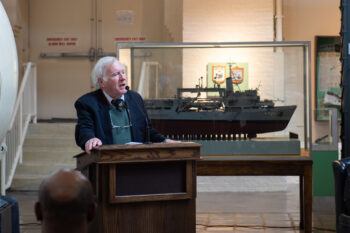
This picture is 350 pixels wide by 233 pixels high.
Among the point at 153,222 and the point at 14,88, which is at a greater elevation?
the point at 14,88

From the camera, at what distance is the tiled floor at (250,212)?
218 inches

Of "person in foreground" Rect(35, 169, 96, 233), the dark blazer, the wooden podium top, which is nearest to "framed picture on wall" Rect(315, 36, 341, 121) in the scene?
the dark blazer

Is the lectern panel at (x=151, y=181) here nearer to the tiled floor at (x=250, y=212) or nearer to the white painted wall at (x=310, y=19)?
the tiled floor at (x=250, y=212)

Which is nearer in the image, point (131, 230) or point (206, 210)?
point (131, 230)

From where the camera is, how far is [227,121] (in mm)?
5203

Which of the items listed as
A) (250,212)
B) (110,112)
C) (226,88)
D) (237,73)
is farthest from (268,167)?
(110,112)

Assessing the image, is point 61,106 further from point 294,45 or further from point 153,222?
point 153,222

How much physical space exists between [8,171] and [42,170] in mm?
489

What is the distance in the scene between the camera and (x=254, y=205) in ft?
22.0

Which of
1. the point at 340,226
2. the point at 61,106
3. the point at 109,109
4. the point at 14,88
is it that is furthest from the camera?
the point at 61,106

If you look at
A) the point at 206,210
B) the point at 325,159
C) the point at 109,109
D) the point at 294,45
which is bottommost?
the point at 206,210

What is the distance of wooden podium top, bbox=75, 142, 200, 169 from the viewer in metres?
2.78

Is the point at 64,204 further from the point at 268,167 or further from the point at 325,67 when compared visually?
the point at 325,67

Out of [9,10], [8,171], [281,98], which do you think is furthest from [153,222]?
[9,10]
